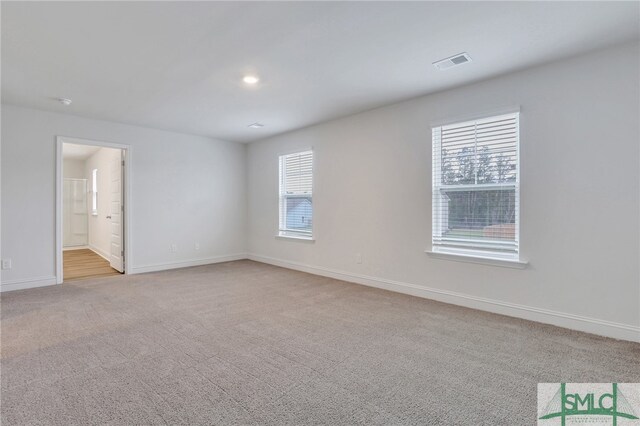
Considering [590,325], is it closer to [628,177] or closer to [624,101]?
[628,177]

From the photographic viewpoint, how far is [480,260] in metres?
3.41

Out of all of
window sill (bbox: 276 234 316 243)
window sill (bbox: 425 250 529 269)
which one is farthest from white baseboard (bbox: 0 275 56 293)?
window sill (bbox: 425 250 529 269)

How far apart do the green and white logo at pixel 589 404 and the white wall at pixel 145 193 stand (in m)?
5.55

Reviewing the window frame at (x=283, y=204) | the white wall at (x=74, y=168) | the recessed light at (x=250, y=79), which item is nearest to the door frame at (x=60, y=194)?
the window frame at (x=283, y=204)

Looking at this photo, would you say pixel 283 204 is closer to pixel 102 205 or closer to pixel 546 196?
pixel 546 196

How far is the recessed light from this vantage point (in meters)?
3.30

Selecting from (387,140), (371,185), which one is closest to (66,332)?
(371,185)

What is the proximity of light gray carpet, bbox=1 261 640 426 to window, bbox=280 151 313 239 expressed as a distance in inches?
78.3

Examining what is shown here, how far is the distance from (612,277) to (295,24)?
3.31 m

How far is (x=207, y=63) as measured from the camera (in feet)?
9.84

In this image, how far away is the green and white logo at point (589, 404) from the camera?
66.3 inches

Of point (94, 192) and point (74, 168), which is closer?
point (94, 192)

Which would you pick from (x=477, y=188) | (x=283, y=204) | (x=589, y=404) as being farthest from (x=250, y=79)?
(x=589, y=404)

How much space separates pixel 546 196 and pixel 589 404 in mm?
1826
